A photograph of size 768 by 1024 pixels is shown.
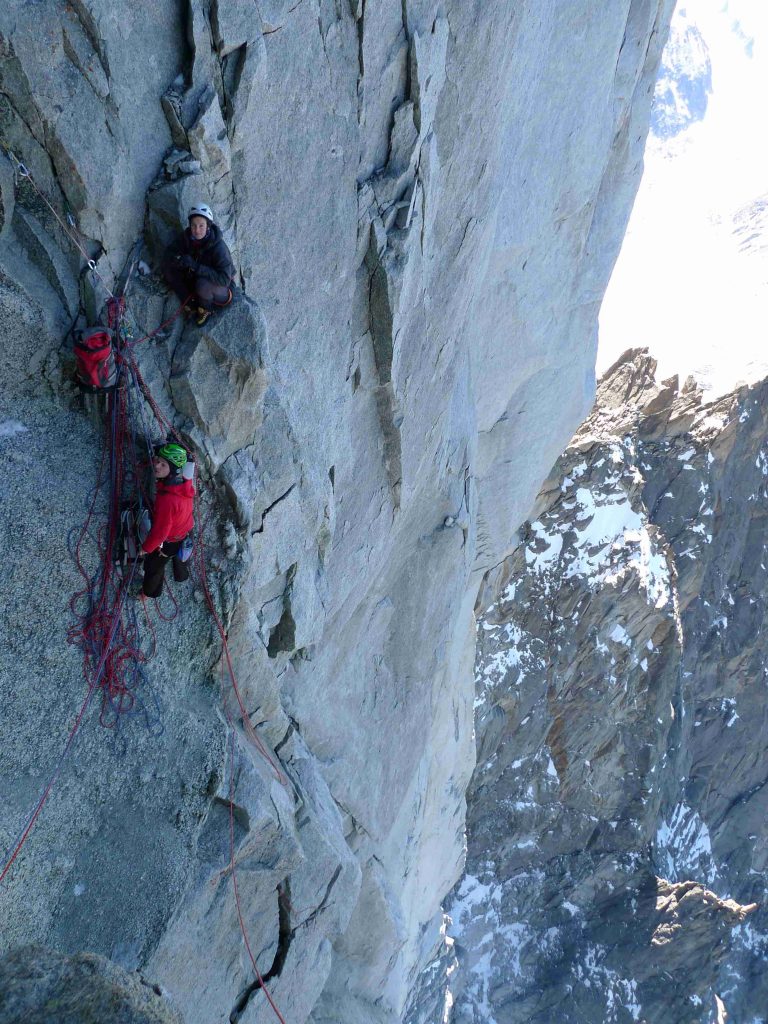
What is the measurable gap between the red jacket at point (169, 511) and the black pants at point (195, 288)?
5.31 feet

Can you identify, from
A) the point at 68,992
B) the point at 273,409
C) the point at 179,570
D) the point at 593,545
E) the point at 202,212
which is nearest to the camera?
the point at 68,992

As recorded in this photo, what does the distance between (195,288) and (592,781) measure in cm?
3730

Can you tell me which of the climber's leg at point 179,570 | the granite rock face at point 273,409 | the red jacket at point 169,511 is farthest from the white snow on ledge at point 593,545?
the red jacket at point 169,511

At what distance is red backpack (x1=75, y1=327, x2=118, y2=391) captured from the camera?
659 centimetres

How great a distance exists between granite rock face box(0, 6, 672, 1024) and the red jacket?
676 millimetres

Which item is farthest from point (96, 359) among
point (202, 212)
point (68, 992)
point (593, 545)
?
point (593, 545)

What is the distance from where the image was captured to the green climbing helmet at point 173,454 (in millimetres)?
7023

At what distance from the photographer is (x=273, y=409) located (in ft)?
27.0

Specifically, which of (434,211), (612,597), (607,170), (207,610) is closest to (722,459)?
(612,597)

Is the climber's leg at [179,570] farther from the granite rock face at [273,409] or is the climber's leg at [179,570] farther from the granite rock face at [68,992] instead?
the granite rock face at [68,992]

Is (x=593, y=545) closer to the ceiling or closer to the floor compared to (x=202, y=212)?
closer to the ceiling

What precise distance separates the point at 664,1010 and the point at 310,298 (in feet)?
127

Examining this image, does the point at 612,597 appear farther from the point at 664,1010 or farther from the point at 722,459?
the point at 664,1010

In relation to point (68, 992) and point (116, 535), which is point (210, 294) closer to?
point (116, 535)
